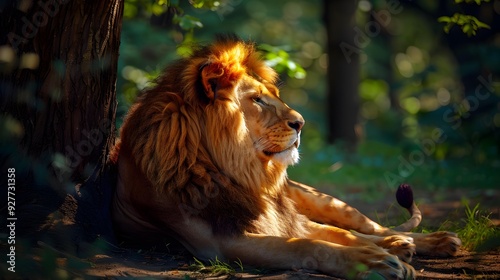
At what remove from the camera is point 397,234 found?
14.6 feet

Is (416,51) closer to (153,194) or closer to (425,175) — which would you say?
(425,175)

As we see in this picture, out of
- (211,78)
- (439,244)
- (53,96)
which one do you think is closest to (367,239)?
(439,244)

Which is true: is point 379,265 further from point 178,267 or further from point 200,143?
point 200,143

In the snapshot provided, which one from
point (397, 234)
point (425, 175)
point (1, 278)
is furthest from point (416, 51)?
point (1, 278)

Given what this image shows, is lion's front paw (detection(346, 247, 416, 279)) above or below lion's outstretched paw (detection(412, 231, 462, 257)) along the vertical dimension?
above

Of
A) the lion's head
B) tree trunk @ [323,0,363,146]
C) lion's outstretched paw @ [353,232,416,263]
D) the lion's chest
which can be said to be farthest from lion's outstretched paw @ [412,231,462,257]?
tree trunk @ [323,0,363,146]

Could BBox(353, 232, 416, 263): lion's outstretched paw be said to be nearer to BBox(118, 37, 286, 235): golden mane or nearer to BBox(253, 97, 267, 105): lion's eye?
BBox(118, 37, 286, 235): golden mane

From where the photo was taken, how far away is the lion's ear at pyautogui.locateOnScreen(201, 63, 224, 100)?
3.86 metres

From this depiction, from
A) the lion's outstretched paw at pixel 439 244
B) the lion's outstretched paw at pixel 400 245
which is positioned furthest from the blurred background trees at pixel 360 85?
the lion's outstretched paw at pixel 439 244

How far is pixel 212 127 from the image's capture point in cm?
387

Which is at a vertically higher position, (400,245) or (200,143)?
(200,143)

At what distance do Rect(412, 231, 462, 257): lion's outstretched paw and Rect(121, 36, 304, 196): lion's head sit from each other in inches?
38.9

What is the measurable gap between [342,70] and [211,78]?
7507 millimetres

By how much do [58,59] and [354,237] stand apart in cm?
198
